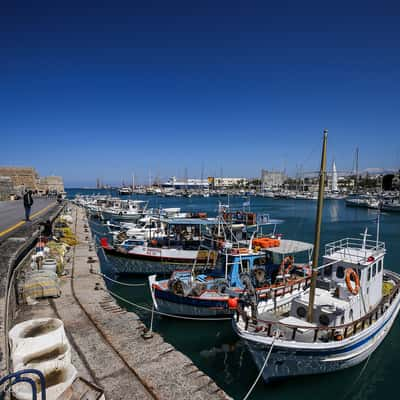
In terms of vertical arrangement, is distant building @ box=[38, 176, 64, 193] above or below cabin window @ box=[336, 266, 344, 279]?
above

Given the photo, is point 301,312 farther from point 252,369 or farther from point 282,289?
point 252,369

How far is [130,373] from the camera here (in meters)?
6.70

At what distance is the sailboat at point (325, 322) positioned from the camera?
8.75m

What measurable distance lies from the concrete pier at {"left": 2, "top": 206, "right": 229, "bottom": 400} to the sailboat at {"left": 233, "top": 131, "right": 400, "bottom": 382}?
8.40 ft

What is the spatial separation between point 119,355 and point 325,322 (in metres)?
6.86

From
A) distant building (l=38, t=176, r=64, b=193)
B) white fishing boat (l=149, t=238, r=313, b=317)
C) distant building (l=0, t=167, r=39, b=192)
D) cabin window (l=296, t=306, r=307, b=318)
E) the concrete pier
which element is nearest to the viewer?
the concrete pier

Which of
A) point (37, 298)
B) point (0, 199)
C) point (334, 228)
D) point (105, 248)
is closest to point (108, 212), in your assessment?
point (0, 199)

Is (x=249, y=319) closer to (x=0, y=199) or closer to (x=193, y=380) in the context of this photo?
(x=193, y=380)

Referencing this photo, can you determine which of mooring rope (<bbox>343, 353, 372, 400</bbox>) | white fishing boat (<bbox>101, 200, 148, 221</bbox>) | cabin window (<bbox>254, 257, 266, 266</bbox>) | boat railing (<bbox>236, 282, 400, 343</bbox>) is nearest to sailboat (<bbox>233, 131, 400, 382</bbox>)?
boat railing (<bbox>236, 282, 400, 343</bbox>)

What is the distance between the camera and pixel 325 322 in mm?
9750

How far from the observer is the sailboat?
28.7 ft

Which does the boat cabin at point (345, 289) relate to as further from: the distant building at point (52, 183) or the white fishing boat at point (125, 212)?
the distant building at point (52, 183)

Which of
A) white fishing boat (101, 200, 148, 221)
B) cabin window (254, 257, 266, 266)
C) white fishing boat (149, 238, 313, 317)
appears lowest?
white fishing boat (101, 200, 148, 221)

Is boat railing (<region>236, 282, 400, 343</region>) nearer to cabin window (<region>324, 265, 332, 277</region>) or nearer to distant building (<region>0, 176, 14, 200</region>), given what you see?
cabin window (<region>324, 265, 332, 277</region>)
